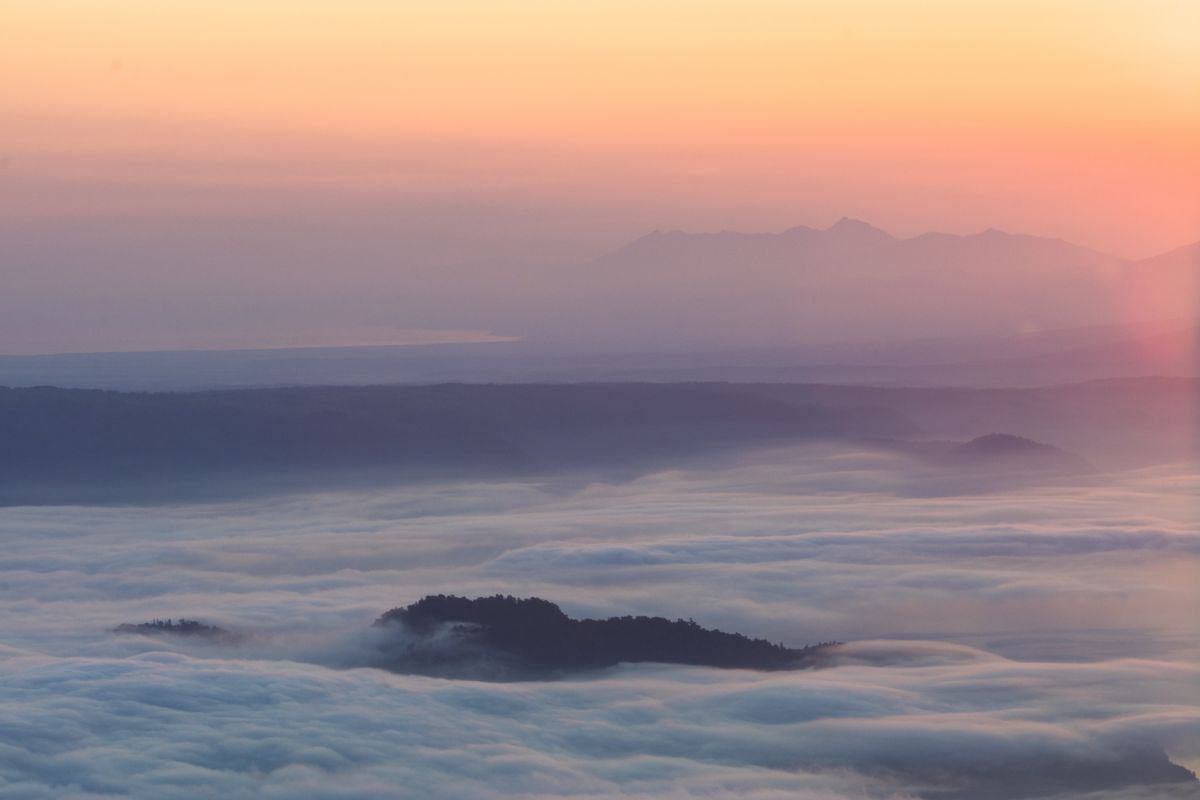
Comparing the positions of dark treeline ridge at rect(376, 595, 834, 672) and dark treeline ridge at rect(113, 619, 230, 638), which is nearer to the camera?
dark treeline ridge at rect(376, 595, 834, 672)

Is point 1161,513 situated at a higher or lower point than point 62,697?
higher

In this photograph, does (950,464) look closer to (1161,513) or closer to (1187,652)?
(1161,513)

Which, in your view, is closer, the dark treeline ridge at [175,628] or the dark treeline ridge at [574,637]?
the dark treeline ridge at [574,637]

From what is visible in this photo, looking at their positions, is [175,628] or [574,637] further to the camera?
[175,628]

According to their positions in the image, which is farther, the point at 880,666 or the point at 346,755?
the point at 880,666

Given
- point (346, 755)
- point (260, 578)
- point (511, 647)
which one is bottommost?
point (346, 755)

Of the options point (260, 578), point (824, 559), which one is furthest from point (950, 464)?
point (260, 578)

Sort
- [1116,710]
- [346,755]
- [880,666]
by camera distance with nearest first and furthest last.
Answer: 1. [346,755]
2. [1116,710]
3. [880,666]

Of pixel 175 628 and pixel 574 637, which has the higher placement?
pixel 175 628
